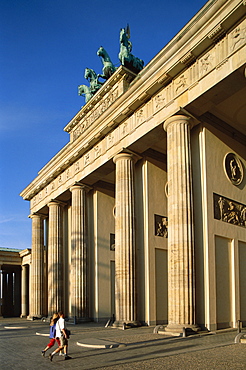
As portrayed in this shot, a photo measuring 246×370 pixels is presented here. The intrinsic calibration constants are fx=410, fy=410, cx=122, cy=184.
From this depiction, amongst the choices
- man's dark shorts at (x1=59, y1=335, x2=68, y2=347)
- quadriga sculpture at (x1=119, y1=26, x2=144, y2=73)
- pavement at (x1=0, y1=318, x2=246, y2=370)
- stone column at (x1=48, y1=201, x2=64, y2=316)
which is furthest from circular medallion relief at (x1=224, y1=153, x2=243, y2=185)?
stone column at (x1=48, y1=201, x2=64, y2=316)

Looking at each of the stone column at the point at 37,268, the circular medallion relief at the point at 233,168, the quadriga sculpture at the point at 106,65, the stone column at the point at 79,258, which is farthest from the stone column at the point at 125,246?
the stone column at the point at 37,268

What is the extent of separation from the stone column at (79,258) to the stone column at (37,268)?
374 inches

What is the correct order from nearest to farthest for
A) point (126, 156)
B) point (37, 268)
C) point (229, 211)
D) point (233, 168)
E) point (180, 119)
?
point (180, 119) → point (229, 211) → point (233, 168) → point (126, 156) → point (37, 268)

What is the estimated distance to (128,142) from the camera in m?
22.1

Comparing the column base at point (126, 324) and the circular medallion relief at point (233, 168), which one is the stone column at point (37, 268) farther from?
the circular medallion relief at point (233, 168)

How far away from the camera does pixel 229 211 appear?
782 inches

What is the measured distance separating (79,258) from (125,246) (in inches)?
281

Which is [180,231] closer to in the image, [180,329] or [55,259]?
[180,329]

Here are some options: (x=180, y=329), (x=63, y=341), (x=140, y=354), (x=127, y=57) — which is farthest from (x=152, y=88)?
(x=63, y=341)

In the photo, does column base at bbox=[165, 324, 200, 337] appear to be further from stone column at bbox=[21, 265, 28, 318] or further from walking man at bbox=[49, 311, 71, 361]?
stone column at bbox=[21, 265, 28, 318]

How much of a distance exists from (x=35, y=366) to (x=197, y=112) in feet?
40.7

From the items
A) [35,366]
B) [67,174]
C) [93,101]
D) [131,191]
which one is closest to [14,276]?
[67,174]

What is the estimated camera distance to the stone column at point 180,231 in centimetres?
1681

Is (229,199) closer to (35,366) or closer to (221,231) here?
(221,231)
